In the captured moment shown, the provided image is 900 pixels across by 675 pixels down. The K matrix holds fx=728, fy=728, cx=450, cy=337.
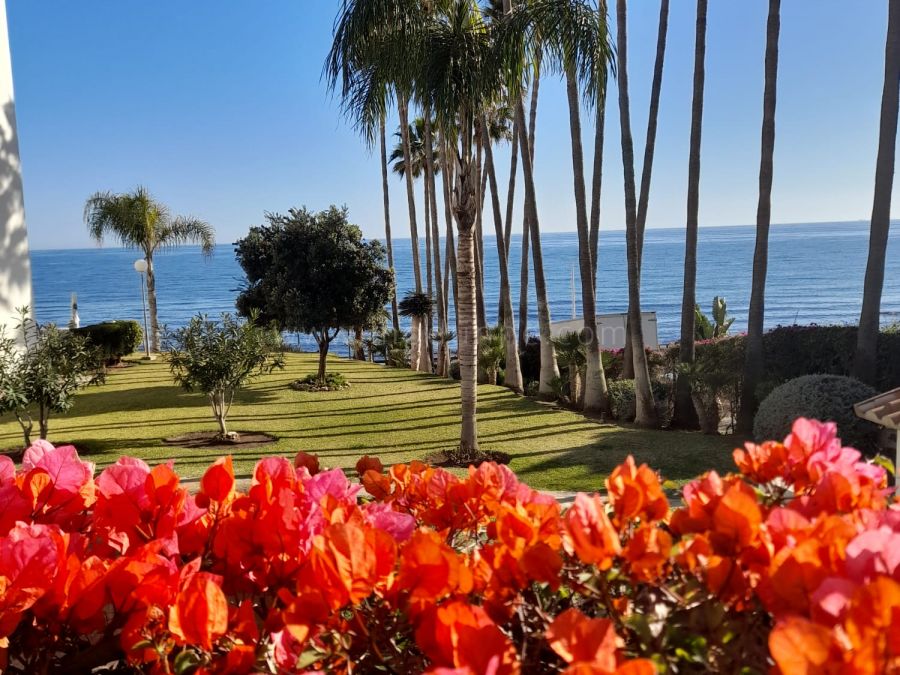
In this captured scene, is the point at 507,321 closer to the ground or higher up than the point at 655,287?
higher up

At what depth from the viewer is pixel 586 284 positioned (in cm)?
1571

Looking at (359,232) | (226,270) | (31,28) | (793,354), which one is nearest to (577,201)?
(793,354)

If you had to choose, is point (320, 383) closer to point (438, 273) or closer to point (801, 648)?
point (438, 273)

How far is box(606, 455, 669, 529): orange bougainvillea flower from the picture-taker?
1.02m

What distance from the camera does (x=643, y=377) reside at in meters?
14.1

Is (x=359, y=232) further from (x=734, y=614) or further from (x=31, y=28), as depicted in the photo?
(x=31, y=28)

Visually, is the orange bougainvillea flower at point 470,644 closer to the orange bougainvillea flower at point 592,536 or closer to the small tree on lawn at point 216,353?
the orange bougainvillea flower at point 592,536

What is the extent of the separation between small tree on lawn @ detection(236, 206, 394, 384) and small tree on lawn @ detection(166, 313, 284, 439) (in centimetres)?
590

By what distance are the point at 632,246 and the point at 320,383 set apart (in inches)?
327

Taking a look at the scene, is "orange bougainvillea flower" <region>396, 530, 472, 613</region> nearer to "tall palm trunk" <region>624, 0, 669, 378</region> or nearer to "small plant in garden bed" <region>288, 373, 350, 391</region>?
"tall palm trunk" <region>624, 0, 669, 378</region>

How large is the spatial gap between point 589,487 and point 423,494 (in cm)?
802

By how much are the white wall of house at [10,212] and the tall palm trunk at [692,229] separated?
41.0 ft

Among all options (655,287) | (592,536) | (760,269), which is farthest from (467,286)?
(655,287)

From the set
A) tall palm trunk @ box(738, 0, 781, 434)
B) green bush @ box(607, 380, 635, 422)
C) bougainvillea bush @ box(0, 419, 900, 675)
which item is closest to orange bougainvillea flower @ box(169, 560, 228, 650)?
bougainvillea bush @ box(0, 419, 900, 675)
